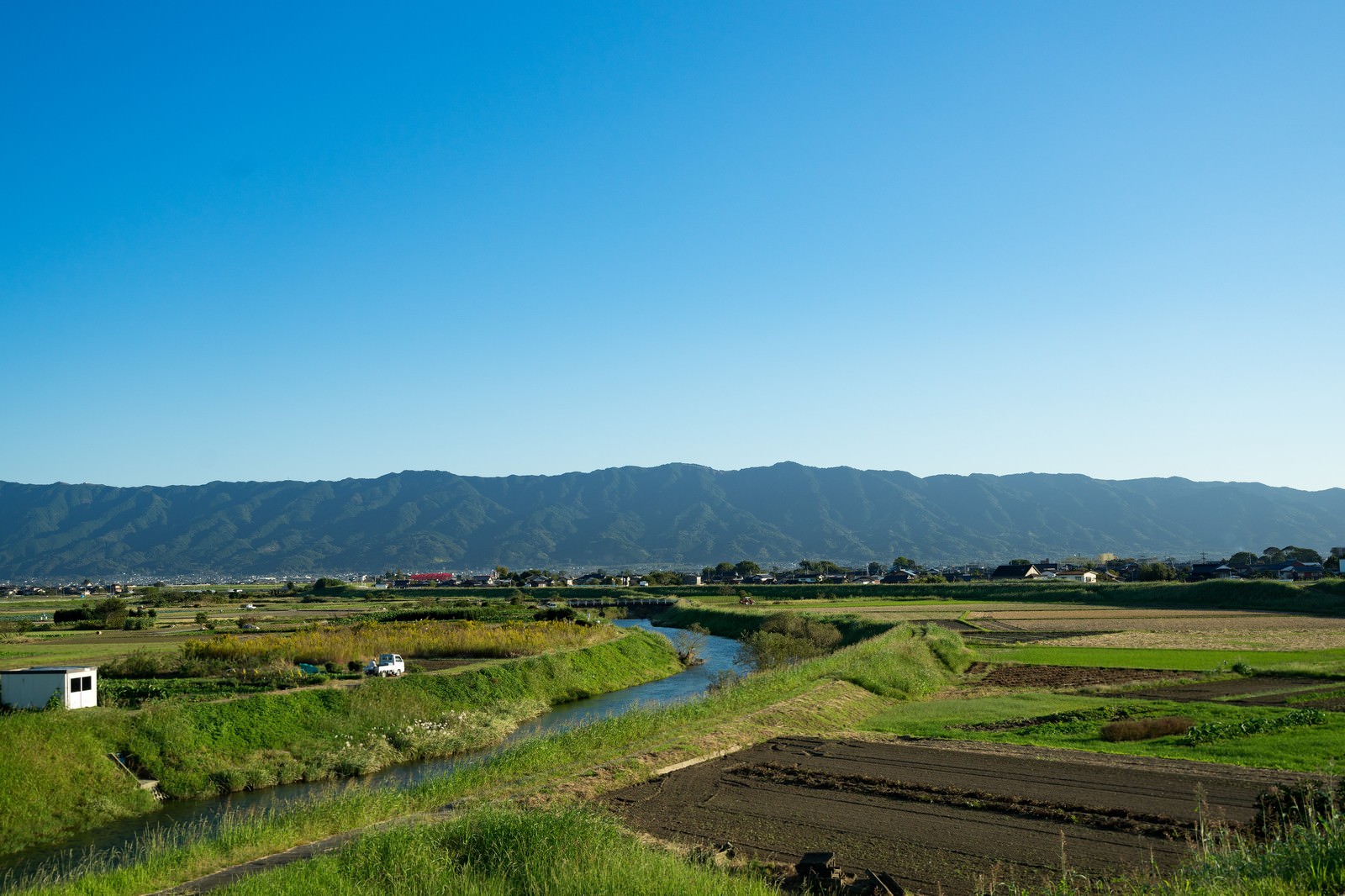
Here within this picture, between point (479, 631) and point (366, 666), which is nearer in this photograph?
point (366, 666)

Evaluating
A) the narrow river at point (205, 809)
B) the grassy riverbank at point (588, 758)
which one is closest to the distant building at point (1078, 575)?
the grassy riverbank at point (588, 758)

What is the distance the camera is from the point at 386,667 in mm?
37312

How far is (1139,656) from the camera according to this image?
44219mm

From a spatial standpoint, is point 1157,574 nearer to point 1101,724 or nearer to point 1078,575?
point 1078,575

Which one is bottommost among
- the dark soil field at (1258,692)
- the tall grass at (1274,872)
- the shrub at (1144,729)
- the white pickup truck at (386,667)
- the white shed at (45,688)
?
the dark soil field at (1258,692)

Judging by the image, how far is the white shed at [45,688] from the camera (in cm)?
2623

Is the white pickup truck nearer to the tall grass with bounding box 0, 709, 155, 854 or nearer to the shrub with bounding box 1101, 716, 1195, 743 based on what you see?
the tall grass with bounding box 0, 709, 155, 854

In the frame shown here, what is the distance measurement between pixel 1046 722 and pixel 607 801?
15.1m

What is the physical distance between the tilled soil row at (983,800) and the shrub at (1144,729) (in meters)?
7.77

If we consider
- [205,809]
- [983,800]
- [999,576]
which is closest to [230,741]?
[205,809]

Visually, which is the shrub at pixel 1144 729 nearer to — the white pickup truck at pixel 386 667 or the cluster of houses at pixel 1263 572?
the white pickup truck at pixel 386 667

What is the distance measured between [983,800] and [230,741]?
22.8 meters

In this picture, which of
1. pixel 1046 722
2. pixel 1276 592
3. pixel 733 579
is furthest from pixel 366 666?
pixel 733 579

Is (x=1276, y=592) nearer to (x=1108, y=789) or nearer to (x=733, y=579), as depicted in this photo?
(x=1108, y=789)
